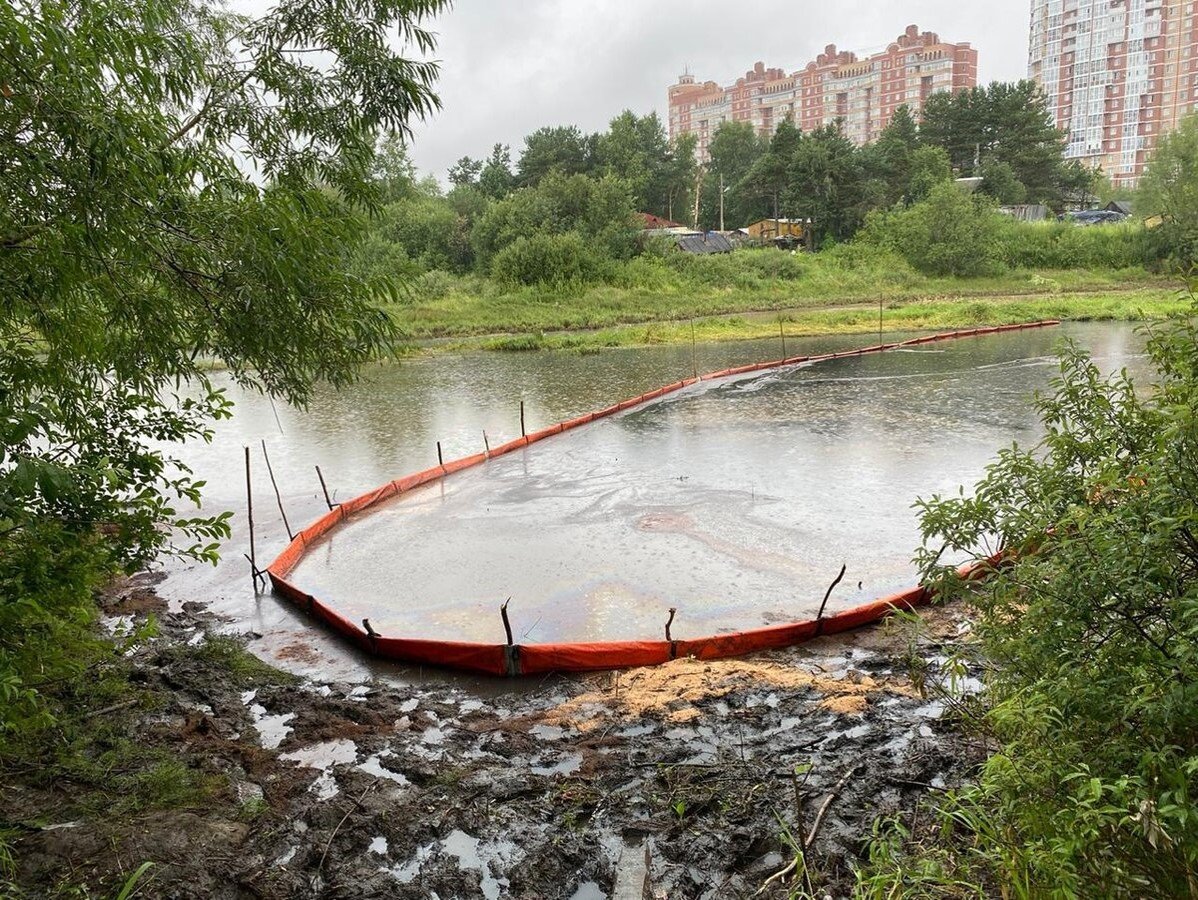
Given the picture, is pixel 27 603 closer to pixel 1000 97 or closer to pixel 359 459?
pixel 359 459

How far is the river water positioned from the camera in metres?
7.97

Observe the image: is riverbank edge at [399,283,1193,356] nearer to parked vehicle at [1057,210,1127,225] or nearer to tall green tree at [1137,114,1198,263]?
tall green tree at [1137,114,1198,263]

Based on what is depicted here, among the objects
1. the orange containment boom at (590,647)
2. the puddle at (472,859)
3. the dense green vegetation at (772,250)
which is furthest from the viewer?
the dense green vegetation at (772,250)

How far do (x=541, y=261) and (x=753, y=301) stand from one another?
8.79 meters

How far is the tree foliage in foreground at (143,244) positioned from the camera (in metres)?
3.21

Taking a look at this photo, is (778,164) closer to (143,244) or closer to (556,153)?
(556,153)

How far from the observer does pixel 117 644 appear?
6672 mm

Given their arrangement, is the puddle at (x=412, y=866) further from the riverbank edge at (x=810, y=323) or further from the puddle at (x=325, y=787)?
the riverbank edge at (x=810, y=323)

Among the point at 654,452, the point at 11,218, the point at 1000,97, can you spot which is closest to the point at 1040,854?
the point at 11,218

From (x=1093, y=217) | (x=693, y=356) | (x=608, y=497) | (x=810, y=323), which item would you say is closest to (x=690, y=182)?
(x=1093, y=217)

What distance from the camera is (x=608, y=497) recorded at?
37.3 feet

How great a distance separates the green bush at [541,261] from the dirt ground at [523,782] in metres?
29.4

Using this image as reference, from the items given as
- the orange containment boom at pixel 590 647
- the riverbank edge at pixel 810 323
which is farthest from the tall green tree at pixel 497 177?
the orange containment boom at pixel 590 647

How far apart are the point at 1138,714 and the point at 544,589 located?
5962 mm
